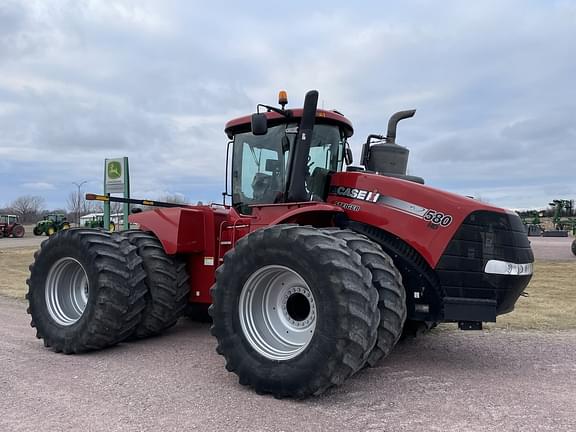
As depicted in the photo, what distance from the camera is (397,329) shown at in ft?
15.0

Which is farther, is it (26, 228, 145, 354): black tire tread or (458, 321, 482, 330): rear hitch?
(26, 228, 145, 354): black tire tread

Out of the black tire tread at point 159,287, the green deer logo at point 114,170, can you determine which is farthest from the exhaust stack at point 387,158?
the green deer logo at point 114,170

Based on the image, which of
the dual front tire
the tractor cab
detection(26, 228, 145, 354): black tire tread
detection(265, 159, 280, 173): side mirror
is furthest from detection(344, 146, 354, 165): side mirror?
detection(26, 228, 145, 354): black tire tread

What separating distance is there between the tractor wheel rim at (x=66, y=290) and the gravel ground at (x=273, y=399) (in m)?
0.47

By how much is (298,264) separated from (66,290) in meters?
3.70

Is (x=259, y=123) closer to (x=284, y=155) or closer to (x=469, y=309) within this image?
(x=284, y=155)

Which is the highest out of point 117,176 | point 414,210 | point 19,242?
point 117,176

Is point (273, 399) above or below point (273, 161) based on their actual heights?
below

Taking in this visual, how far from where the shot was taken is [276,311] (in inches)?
200

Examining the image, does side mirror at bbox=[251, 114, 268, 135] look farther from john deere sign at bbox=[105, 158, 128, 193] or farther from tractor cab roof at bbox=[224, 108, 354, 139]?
john deere sign at bbox=[105, 158, 128, 193]

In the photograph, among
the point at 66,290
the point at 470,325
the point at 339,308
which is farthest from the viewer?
the point at 66,290

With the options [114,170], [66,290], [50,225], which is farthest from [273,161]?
[50,225]

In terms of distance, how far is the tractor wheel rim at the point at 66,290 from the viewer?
6562 mm

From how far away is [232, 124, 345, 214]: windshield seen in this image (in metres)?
5.95
